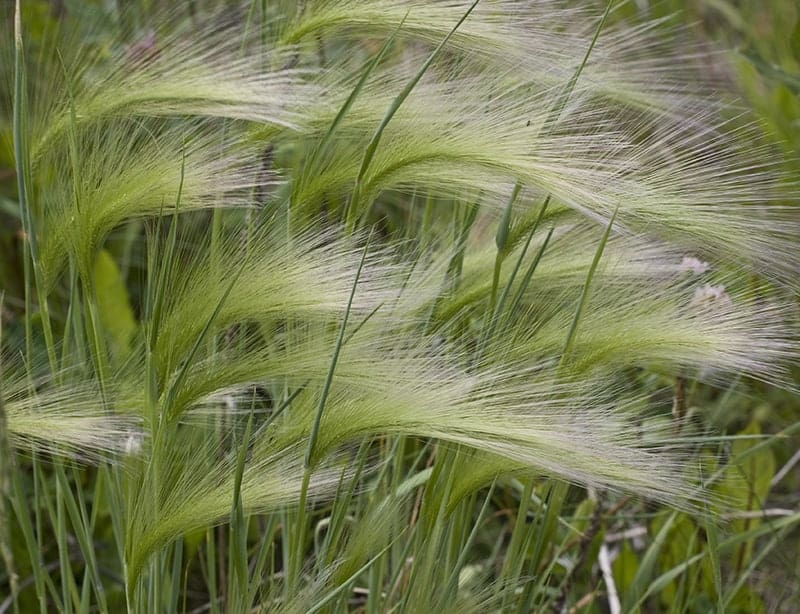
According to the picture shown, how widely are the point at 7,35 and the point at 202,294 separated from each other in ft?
0.99

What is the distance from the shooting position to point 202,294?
0.74 meters

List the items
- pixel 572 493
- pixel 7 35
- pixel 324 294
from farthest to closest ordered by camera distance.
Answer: pixel 572 493 → pixel 7 35 → pixel 324 294

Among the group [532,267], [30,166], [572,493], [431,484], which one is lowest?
[572,493]

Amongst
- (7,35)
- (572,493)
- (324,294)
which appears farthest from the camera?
(572,493)

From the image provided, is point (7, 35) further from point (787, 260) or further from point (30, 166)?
point (787, 260)

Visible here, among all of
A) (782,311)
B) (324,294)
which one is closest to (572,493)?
(782,311)

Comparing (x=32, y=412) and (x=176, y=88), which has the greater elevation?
(x=176, y=88)

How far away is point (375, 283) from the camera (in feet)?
2.39

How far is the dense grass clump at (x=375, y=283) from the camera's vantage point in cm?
71

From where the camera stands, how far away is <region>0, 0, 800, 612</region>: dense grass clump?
2.32ft

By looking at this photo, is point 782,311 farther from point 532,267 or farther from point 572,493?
point 572,493

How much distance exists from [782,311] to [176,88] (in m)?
0.45

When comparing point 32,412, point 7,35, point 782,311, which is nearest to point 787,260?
Result: point 782,311

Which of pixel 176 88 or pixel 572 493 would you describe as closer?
pixel 176 88
